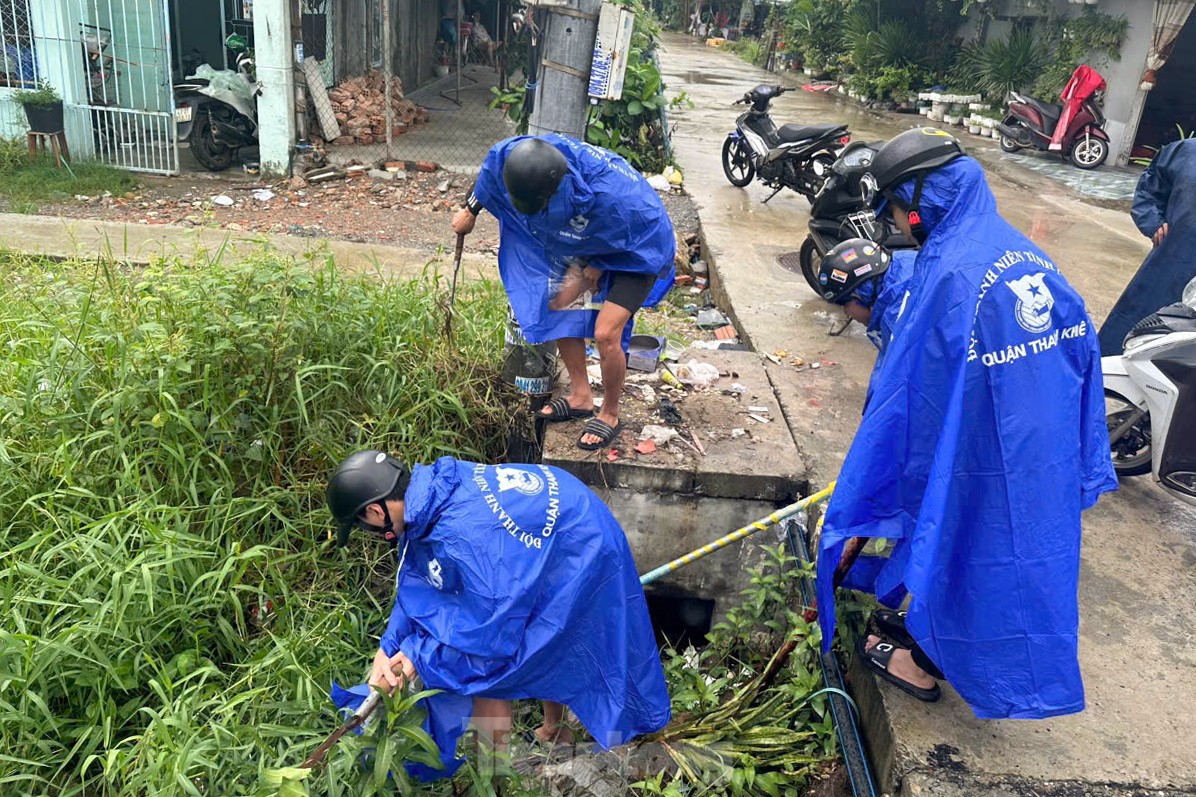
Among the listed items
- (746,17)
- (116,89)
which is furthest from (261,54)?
(746,17)

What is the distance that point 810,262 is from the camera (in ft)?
20.3

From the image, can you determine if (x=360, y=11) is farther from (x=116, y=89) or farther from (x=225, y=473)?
(x=225, y=473)

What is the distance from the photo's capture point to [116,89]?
29.6 ft

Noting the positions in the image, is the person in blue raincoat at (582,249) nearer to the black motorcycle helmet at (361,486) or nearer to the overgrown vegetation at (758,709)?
the overgrown vegetation at (758,709)

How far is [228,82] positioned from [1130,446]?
8.32 meters

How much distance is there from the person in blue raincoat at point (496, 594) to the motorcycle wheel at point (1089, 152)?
34.0 ft

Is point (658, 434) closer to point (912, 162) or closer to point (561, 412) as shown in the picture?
point (561, 412)

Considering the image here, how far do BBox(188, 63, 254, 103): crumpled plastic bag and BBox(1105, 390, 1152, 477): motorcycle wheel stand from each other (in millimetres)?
8125

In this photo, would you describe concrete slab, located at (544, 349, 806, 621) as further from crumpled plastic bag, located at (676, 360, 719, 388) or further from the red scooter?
the red scooter

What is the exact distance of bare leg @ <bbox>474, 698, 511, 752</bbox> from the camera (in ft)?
9.00

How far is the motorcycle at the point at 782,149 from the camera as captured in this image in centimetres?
757

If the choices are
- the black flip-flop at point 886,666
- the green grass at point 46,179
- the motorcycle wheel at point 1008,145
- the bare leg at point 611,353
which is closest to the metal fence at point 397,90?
the green grass at point 46,179

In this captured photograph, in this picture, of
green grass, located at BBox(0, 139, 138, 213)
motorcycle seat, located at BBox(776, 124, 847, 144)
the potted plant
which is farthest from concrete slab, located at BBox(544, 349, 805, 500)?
the potted plant

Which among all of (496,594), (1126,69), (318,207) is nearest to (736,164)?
(318,207)
